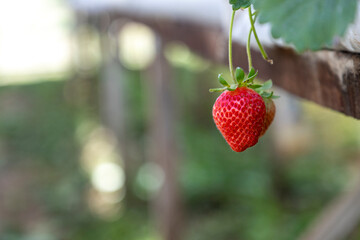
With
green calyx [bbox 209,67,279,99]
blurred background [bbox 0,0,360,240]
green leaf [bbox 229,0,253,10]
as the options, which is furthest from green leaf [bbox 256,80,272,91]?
blurred background [bbox 0,0,360,240]

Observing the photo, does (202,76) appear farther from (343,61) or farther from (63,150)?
(343,61)

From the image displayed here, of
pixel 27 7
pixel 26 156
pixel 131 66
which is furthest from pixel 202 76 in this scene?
pixel 27 7

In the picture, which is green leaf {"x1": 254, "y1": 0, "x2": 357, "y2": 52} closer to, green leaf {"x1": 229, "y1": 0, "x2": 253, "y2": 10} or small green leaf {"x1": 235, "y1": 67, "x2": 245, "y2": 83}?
green leaf {"x1": 229, "y1": 0, "x2": 253, "y2": 10}

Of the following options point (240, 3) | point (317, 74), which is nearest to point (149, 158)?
point (317, 74)

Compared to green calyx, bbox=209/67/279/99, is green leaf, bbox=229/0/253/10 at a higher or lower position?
higher

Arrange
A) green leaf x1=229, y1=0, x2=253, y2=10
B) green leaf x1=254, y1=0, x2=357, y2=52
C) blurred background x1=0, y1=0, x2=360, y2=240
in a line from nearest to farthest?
green leaf x1=254, y1=0, x2=357, y2=52 < green leaf x1=229, y1=0, x2=253, y2=10 < blurred background x1=0, y1=0, x2=360, y2=240

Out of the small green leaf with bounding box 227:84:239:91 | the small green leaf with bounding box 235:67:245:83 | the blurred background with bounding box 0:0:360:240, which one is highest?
the small green leaf with bounding box 235:67:245:83

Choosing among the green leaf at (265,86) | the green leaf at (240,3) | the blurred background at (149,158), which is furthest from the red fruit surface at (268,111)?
the blurred background at (149,158)
